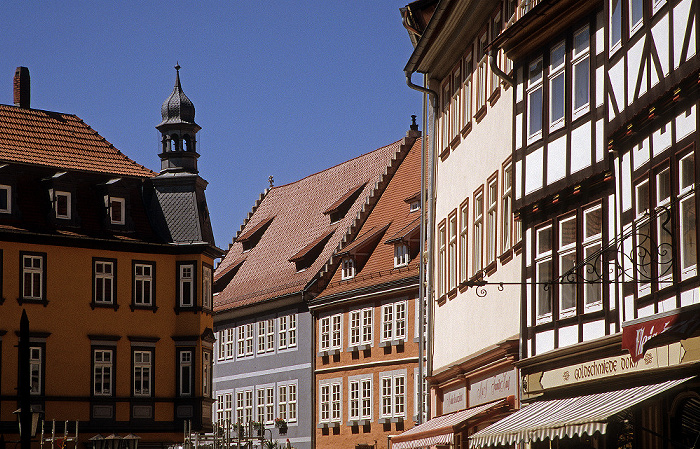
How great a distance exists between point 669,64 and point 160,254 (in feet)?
107

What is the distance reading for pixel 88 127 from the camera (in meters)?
49.4

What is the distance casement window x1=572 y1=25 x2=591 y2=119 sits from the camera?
62.3 feet

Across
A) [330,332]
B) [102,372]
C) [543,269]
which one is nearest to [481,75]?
[543,269]

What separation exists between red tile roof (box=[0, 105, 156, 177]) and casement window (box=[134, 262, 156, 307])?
3.97m

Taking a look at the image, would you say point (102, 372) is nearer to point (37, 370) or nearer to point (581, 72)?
point (37, 370)

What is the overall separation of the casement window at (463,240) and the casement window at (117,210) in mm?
21992

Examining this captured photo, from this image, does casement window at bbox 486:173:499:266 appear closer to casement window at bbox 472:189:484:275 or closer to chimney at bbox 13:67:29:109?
casement window at bbox 472:189:484:275

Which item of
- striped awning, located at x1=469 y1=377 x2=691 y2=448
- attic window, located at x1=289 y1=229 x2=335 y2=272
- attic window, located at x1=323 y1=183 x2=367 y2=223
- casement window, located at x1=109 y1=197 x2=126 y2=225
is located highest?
attic window, located at x1=323 y1=183 x2=367 y2=223

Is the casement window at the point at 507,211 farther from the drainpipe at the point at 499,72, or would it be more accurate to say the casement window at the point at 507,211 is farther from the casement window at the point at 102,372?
the casement window at the point at 102,372

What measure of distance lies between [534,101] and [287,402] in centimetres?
3778

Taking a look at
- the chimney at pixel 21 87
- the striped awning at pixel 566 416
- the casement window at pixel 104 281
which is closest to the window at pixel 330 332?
the casement window at pixel 104 281

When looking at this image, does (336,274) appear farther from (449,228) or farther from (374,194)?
(449,228)

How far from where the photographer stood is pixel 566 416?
51.9 ft

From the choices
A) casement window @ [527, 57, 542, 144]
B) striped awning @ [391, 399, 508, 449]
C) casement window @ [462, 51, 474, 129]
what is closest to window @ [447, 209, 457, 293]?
casement window @ [462, 51, 474, 129]
